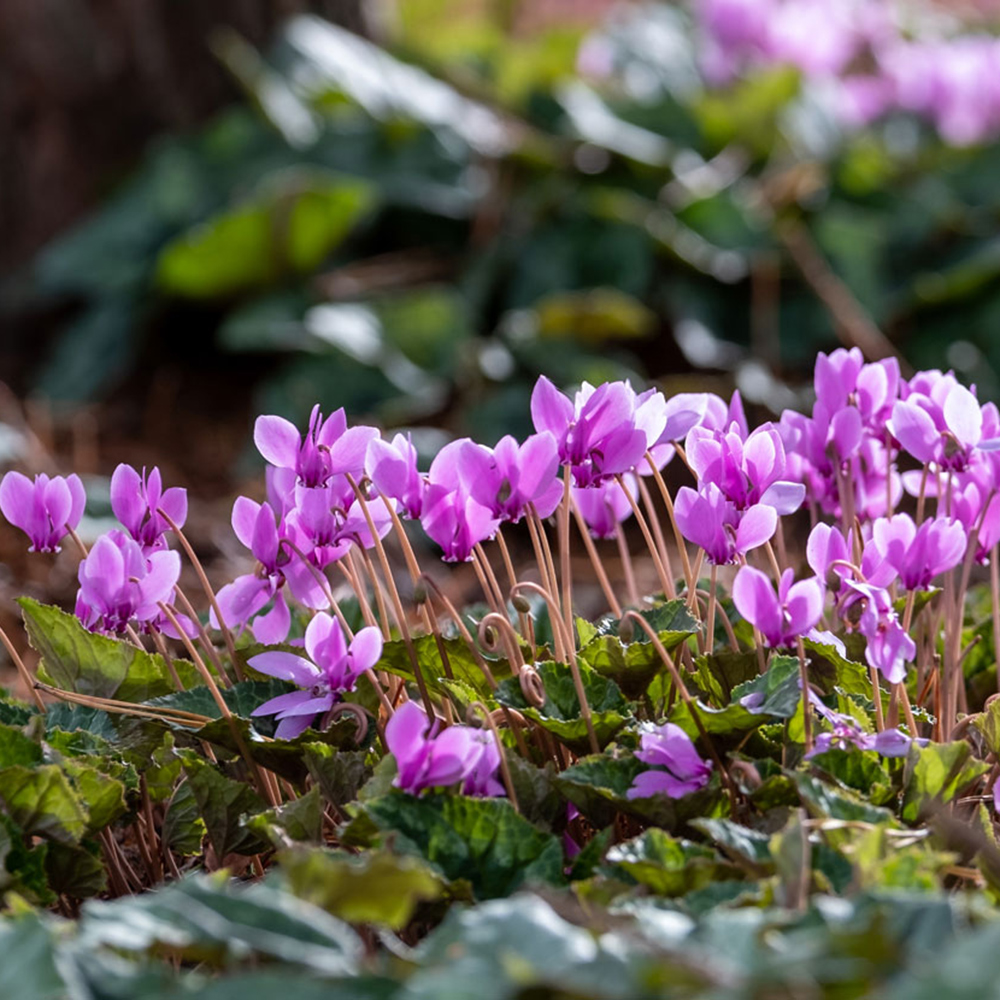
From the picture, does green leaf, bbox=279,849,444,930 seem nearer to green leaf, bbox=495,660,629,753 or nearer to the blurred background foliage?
green leaf, bbox=495,660,629,753

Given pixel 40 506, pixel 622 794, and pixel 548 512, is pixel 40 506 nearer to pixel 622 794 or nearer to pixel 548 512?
Answer: pixel 548 512

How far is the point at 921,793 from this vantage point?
1.08 m

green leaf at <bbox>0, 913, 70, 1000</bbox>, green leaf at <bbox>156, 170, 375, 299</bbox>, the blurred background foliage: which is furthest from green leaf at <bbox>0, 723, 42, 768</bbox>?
green leaf at <bbox>156, 170, 375, 299</bbox>

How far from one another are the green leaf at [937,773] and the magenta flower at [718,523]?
7.6 inches

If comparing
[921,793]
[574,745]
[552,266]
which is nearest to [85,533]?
[552,266]

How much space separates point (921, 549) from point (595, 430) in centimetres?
27

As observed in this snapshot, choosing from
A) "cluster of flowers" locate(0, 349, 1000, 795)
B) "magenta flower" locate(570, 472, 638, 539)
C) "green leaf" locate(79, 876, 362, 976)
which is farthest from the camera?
"magenta flower" locate(570, 472, 638, 539)

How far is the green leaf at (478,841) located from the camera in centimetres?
101

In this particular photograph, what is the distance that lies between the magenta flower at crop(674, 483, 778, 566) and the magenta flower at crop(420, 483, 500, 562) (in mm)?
148

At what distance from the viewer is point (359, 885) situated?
792 mm

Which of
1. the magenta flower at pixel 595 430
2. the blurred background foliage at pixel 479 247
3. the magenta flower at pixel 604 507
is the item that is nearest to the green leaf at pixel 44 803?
the magenta flower at pixel 595 430

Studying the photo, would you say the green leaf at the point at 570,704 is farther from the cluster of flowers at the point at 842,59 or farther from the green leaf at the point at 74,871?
the cluster of flowers at the point at 842,59

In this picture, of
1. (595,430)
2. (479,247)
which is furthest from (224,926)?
(479,247)

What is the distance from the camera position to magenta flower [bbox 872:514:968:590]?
3.59 feet
